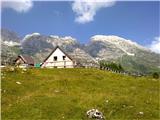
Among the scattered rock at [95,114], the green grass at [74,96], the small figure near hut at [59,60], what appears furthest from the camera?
the small figure near hut at [59,60]

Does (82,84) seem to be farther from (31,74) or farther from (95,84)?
(31,74)

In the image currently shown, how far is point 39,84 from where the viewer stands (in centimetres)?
7181

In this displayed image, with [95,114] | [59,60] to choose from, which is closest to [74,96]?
[95,114]

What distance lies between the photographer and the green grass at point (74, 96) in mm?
54375

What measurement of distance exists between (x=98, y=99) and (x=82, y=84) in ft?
41.1

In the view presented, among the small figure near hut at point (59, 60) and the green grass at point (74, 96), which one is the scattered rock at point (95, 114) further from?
the small figure near hut at point (59, 60)

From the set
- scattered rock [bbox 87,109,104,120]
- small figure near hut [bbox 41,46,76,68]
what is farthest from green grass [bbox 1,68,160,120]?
small figure near hut [bbox 41,46,76,68]

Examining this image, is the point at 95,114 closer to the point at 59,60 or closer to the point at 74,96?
the point at 74,96

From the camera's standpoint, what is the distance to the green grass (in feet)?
178

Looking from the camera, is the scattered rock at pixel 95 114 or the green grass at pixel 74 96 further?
the green grass at pixel 74 96

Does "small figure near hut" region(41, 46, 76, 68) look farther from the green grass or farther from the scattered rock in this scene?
the scattered rock

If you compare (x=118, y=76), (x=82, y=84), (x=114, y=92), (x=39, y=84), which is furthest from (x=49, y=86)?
(x=118, y=76)

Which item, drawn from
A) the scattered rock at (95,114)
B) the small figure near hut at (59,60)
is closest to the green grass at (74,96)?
the scattered rock at (95,114)

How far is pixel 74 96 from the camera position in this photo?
6328 cm
